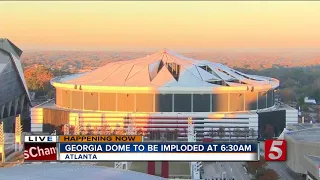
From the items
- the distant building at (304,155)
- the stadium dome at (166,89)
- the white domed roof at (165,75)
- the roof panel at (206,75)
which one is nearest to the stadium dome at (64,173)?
the distant building at (304,155)

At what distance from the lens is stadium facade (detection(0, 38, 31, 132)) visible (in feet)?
128

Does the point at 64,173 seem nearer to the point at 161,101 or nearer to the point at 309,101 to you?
the point at 161,101

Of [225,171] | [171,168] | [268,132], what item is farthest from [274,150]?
[268,132]

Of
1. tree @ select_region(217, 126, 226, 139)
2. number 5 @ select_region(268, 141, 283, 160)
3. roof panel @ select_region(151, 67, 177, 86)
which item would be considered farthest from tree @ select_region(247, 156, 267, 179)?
roof panel @ select_region(151, 67, 177, 86)

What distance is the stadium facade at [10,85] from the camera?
39031 mm

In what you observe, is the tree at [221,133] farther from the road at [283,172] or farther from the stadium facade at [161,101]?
the road at [283,172]

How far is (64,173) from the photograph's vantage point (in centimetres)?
1227

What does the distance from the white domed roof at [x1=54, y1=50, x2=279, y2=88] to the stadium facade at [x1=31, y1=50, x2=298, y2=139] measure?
66 mm

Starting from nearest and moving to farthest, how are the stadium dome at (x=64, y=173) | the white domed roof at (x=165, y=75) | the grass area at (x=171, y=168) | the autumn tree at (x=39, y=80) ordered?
the stadium dome at (x=64, y=173)
the grass area at (x=171, y=168)
the white domed roof at (x=165, y=75)
the autumn tree at (x=39, y=80)

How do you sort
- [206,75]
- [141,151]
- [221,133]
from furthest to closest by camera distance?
1. [206,75]
2. [221,133]
3. [141,151]

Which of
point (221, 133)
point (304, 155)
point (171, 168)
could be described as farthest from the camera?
point (221, 133)

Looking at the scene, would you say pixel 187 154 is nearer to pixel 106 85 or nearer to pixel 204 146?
pixel 204 146

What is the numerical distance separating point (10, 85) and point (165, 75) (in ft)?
35.6

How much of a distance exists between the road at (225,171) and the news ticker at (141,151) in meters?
9.19
